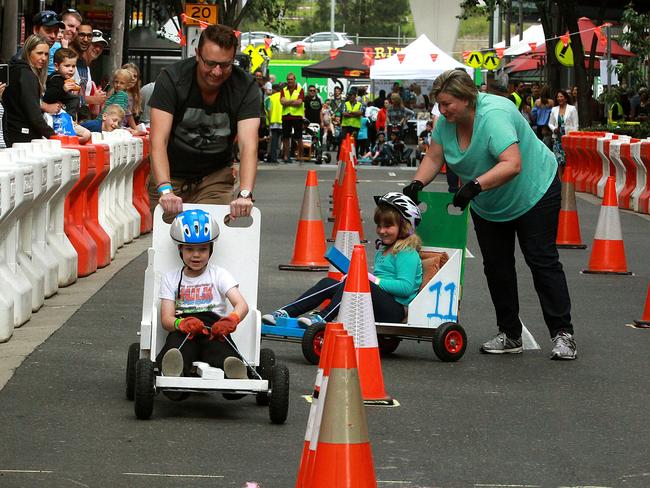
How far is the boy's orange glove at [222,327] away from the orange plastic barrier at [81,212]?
18.5 feet

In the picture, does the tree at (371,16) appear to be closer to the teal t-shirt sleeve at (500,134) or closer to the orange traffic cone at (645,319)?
the orange traffic cone at (645,319)

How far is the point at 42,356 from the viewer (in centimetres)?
898

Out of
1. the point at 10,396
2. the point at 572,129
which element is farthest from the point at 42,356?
the point at 572,129

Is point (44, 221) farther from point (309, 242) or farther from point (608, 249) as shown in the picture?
point (608, 249)

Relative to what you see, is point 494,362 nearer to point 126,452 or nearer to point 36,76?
point 126,452

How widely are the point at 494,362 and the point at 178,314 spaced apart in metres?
2.56

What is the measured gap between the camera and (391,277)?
370 inches

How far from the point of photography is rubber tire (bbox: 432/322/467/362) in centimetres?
922

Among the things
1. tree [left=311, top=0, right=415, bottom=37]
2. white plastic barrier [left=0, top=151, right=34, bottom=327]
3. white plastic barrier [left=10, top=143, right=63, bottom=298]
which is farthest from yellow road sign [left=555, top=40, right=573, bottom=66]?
tree [left=311, top=0, right=415, bottom=37]

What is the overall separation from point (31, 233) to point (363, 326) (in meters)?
3.94

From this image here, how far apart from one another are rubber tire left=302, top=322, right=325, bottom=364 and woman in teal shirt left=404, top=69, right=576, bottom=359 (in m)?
1.02

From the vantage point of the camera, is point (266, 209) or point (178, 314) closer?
point (178, 314)

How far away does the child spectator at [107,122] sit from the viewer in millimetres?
17391

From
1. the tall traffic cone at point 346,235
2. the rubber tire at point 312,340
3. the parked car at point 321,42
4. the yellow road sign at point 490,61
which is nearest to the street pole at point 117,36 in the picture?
the tall traffic cone at point 346,235
